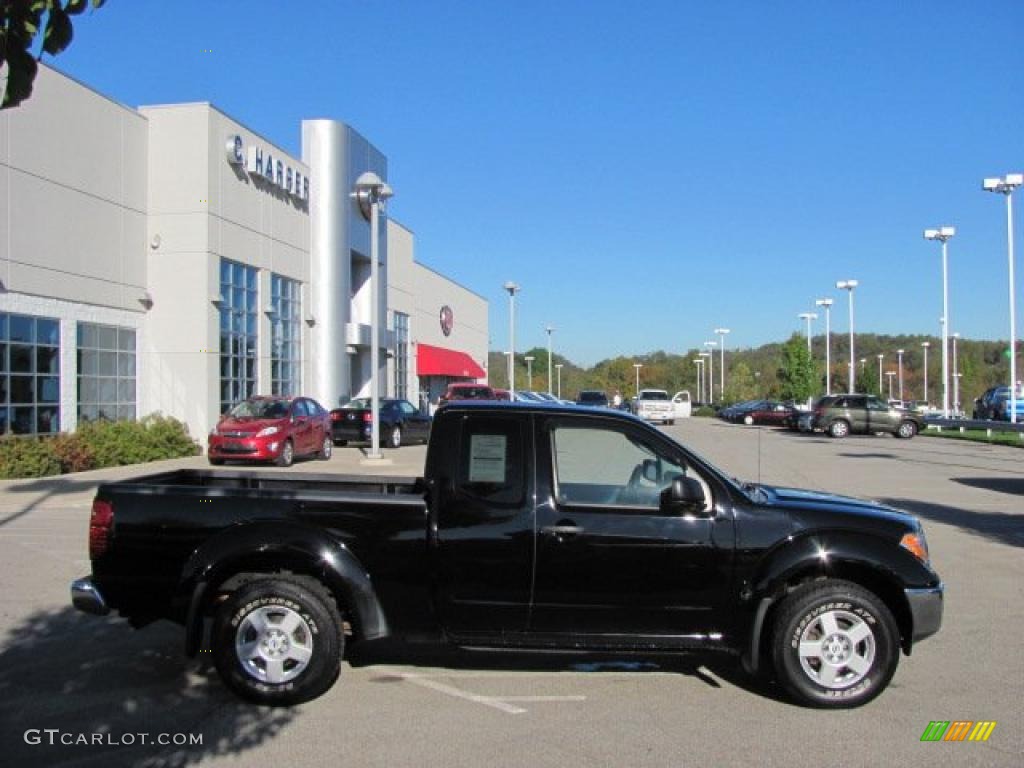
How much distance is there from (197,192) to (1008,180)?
1088 inches

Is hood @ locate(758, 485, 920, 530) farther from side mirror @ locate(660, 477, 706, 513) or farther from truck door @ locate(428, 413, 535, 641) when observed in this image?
truck door @ locate(428, 413, 535, 641)

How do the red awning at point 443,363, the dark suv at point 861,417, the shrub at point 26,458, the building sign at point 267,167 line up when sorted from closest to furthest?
the shrub at point 26,458
the building sign at point 267,167
the dark suv at point 861,417
the red awning at point 443,363

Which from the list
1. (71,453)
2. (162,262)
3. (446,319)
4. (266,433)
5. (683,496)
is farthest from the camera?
(446,319)

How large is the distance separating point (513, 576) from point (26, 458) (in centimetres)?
1613

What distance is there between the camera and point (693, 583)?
212 inches

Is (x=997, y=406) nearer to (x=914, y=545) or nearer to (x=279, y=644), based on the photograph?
(x=914, y=545)

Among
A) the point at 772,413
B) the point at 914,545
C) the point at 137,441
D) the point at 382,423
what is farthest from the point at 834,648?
the point at 772,413

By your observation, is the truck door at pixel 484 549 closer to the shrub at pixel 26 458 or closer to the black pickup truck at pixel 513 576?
the black pickup truck at pixel 513 576

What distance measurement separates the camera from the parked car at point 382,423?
1089 inches

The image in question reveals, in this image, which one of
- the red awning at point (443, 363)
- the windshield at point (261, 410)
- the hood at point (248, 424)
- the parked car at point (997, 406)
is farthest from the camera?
the red awning at point (443, 363)

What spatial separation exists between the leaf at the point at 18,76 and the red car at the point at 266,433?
1818 cm

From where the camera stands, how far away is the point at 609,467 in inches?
233

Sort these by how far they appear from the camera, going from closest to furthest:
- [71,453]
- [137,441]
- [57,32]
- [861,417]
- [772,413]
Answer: [57,32] → [71,453] → [137,441] → [861,417] → [772,413]

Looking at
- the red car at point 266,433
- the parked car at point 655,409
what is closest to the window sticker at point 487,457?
the red car at point 266,433
